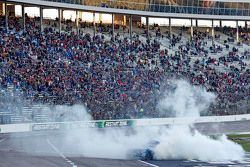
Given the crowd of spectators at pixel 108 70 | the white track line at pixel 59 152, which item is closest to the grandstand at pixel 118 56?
the crowd of spectators at pixel 108 70

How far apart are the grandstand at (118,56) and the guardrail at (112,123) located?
0.48 meters

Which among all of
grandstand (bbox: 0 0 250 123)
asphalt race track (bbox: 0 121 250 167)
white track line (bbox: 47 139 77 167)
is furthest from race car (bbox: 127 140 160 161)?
grandstand (bbox: 0 0 250 123)

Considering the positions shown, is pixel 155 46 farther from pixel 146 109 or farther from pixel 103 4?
pixel 146 109

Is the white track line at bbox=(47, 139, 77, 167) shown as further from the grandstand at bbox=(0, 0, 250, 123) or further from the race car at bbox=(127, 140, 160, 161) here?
the grandstand at bbox=(0, 0, 250, 123)

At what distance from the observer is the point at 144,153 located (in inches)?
1266

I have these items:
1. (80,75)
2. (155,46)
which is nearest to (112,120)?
(80,75)

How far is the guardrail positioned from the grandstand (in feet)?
1.58

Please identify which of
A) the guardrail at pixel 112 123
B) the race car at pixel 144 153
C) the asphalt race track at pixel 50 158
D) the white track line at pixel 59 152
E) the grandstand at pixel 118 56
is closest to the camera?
the asphalt race track at pixel 50 158

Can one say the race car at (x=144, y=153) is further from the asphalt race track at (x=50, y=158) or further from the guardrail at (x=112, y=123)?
the guardrail at (x=112, y=123)

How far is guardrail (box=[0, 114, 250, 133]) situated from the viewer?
45875 mm

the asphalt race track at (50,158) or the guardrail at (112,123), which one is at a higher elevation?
the asphalt race track at (50,158)

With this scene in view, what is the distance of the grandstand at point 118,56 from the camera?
165ft

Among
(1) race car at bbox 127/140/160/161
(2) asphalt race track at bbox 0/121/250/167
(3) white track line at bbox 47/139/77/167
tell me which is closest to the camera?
(2) asphalt race track at bbox 0/121/250/167

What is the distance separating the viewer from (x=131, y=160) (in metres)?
31.7
